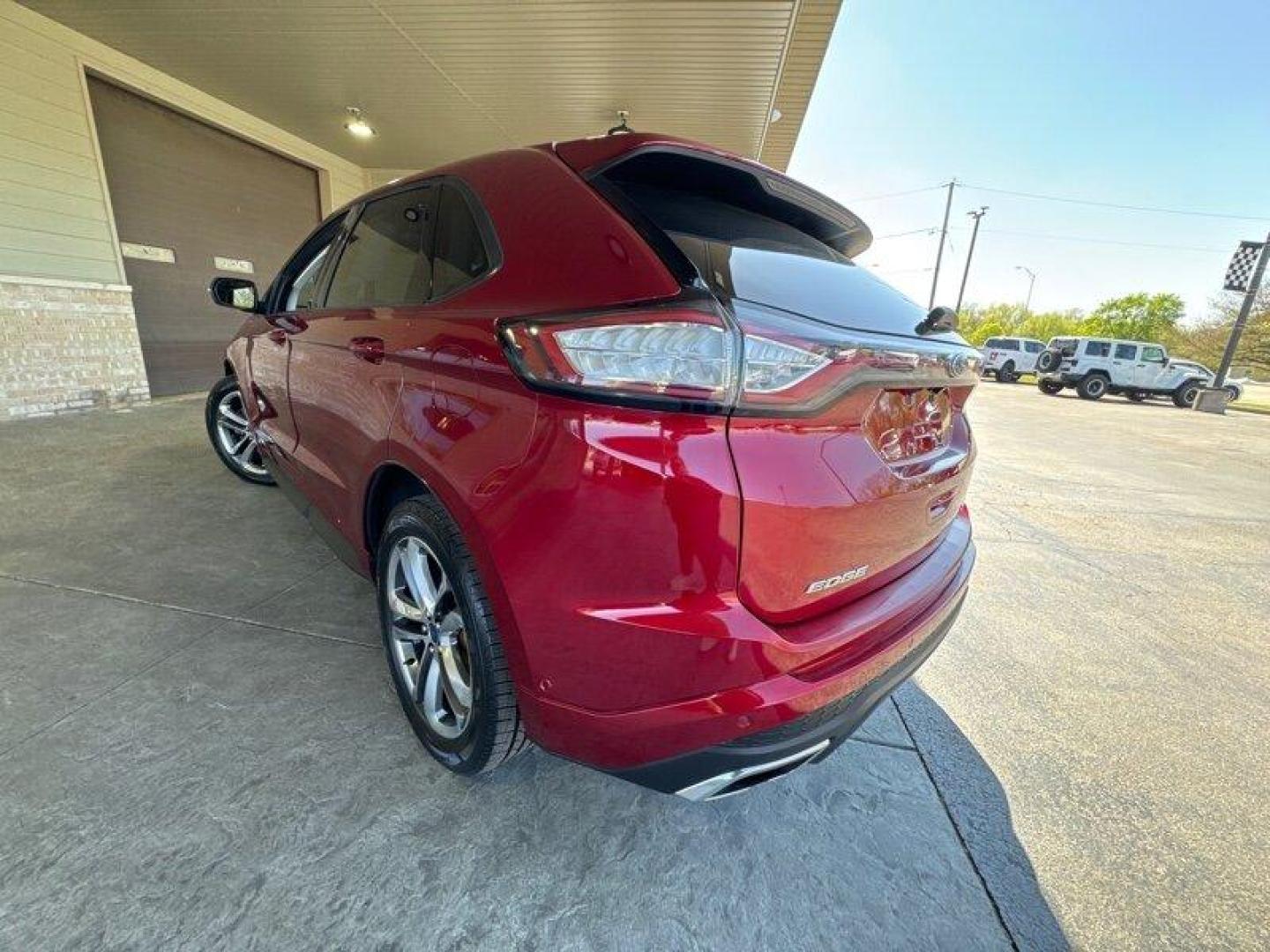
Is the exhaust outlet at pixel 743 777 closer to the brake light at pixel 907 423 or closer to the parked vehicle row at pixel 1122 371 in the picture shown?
the brake light at pixel 907 423

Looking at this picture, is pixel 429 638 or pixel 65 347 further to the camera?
pixel 65 347

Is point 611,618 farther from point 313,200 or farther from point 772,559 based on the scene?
point 313,200

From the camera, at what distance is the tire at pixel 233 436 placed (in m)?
3.79

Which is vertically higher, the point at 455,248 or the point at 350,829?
the point at 455,248

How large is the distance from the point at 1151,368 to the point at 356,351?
2425 centimetres

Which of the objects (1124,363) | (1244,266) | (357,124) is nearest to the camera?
(357,124)

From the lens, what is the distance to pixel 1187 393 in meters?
18.4

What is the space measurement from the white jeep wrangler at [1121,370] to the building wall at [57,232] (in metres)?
22.9

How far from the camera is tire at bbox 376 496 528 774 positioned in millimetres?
1303

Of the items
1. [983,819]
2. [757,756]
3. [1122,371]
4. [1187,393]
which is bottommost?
[983,819]

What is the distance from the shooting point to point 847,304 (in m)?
1.32

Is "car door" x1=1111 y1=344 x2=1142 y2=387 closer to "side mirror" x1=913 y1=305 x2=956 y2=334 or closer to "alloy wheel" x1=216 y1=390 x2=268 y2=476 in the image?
"side mirror" x1=913 y1=305 x2=956 y2=334

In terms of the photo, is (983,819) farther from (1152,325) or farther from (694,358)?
(1152,325)

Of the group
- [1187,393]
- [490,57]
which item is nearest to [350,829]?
[490,57]
